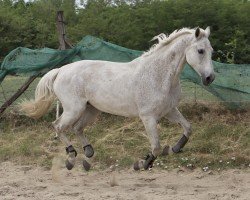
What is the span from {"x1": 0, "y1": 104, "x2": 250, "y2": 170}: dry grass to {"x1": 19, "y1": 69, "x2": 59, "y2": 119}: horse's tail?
33.2 inches

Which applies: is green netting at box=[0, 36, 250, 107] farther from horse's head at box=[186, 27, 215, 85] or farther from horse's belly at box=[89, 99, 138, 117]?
horse's head at box=[186, 27, 215, 85]

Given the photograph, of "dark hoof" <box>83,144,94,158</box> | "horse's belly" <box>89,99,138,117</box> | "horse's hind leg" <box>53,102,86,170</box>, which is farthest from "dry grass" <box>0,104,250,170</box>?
"horse's belly" <box>89,99,138,117</box>

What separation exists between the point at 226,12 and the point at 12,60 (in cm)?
1133

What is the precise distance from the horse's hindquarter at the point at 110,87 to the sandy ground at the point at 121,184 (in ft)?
2.84

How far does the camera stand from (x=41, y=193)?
4.99 m

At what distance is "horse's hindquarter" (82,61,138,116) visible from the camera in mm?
5121

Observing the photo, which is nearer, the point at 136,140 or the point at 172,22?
the point at 136,140

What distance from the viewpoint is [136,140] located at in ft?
22.8

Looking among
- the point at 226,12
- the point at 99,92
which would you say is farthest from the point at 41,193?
the point at 226,12

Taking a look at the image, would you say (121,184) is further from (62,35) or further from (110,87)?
(62,35)

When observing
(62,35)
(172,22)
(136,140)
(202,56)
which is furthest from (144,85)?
(172,22)

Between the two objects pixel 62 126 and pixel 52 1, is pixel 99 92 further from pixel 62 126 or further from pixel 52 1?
pixel 52 1

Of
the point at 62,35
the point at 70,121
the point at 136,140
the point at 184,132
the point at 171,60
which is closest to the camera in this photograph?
the point at 171,60

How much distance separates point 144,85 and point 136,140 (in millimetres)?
2099
